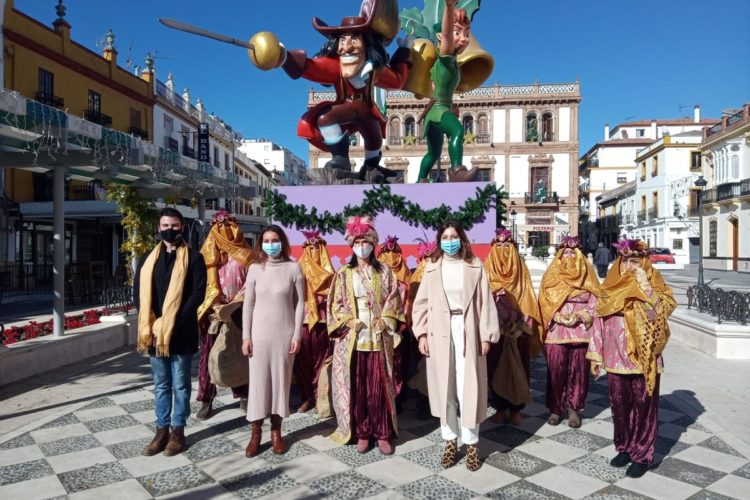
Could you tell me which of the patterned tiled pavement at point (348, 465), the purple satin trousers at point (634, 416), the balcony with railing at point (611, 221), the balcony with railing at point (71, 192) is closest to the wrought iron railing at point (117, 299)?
the patterned tiled pavement at point (348, 465)

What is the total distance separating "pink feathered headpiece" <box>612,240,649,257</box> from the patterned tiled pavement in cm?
159

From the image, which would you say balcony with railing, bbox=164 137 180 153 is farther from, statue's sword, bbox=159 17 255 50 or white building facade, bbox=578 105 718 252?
white building facade, bbox=578 105 718 252

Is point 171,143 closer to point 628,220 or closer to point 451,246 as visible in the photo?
point 451,246

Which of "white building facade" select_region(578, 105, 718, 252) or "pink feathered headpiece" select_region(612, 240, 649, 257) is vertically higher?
"white building facade" select_region(578, 105, 718, 252)

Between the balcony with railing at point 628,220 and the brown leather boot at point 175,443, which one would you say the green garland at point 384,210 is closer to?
the brown leather boot at point 175,443

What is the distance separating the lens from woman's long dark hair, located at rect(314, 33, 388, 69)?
22.8ft

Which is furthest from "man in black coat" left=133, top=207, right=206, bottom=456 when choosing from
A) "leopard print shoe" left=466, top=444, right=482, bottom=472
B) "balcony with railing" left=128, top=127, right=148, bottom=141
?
"balcony with railing" left=128, top=127, right=148, bottom=141

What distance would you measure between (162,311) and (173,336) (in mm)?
215

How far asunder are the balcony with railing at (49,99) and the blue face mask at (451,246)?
1946cm

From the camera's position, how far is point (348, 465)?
3934 mm

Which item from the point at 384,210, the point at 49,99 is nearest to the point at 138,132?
the point at 49,99

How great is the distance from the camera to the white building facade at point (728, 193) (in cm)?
2855

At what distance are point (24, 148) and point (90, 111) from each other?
53.5ft

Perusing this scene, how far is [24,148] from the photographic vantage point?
716 centimetres
